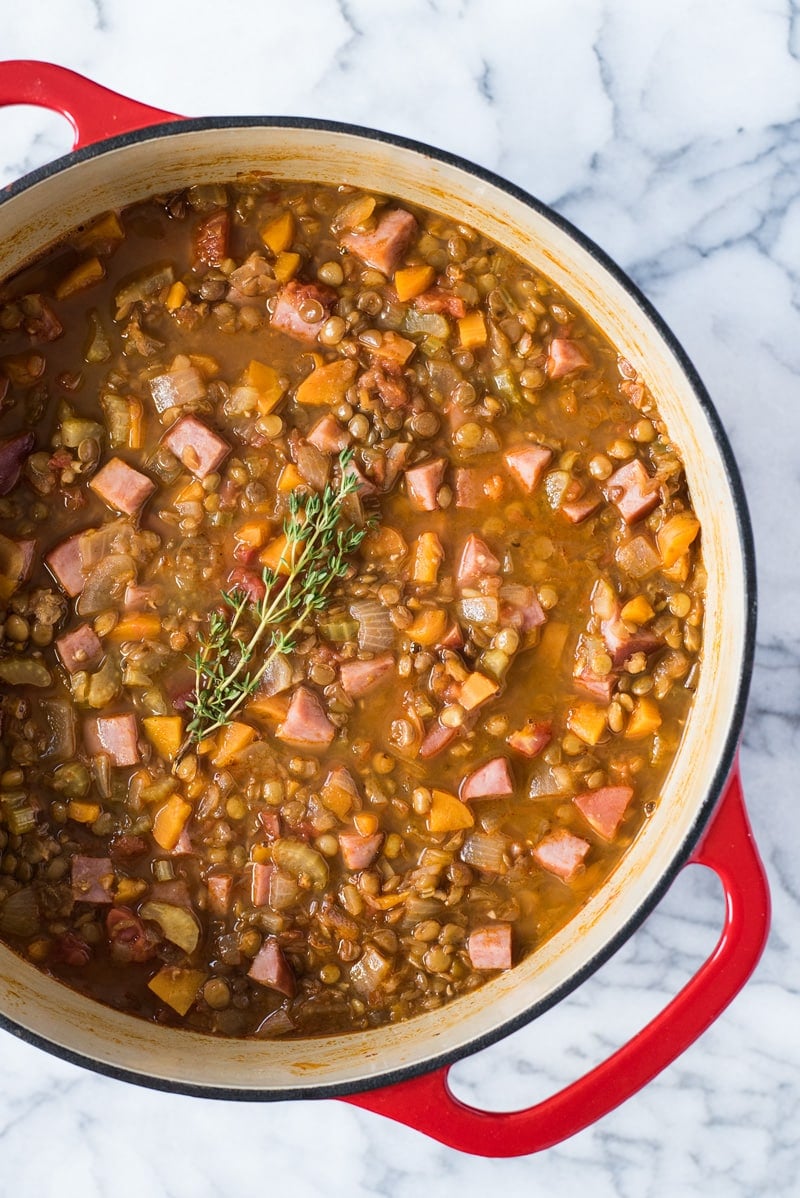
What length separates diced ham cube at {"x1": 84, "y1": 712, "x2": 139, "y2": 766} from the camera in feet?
11.3

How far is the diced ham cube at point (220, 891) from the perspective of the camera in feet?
11.5

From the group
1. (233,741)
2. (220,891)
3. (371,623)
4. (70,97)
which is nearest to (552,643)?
(371,623)

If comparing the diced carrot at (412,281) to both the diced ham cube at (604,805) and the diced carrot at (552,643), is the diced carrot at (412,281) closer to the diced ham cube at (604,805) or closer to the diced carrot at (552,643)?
the diced carrot at (552,643)

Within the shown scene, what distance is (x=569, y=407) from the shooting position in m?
3.48

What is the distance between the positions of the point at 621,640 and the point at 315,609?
0.95m

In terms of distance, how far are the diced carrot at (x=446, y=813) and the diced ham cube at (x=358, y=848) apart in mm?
174

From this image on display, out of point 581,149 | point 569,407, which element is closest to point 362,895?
point 569,407

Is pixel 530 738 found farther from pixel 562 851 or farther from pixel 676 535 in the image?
pixel 676 535

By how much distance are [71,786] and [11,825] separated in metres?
0.22

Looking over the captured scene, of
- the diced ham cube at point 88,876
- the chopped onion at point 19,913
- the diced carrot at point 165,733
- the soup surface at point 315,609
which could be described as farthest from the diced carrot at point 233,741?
the chopped onion at point 19,913

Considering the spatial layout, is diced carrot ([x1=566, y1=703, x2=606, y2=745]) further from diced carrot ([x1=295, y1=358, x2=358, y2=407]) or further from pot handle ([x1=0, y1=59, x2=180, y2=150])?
pot handle ([x1=0, y1=59, x2=180, y2=150])

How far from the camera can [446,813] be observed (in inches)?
138

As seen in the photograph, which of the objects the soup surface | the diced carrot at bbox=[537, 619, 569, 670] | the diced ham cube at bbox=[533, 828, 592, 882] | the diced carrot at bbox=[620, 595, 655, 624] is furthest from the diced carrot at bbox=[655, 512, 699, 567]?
→ the diced ham cube at bbox=[533, 828, 592, 882]

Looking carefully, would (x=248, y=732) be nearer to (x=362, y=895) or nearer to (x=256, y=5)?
(x=362, y=895)
